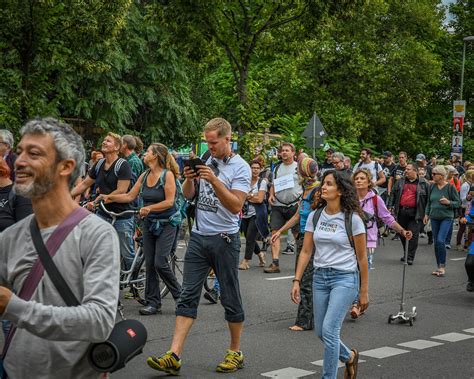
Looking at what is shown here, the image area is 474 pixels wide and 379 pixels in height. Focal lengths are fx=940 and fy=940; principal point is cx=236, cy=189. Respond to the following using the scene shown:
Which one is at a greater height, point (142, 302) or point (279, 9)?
point (279, 9)

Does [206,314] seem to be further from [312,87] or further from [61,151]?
[312,87]

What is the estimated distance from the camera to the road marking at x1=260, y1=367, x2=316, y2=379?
7430 mm

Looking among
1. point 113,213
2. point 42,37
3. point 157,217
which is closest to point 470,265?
point 157,217

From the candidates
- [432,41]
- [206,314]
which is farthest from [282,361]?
[432,41]

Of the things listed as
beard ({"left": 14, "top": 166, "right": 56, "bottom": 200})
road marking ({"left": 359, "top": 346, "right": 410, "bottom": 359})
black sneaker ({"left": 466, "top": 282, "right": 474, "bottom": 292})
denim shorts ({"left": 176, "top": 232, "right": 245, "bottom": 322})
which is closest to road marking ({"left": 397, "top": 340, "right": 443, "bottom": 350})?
road marking ({"left": 359, "top": 346, "right": 410, "bottom": 359})

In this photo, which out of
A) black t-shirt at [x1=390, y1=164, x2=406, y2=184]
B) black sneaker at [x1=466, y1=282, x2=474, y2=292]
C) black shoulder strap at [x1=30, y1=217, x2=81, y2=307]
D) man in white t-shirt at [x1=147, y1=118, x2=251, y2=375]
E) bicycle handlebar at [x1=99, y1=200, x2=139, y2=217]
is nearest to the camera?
black shoulder strap at [x1=30, y1=217, x2=81, y2=307]

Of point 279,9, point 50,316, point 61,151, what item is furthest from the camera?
point 279,9

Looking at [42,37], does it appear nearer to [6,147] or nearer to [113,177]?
[113,177]

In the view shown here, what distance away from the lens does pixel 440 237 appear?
49.5ft

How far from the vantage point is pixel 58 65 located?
1925 cm

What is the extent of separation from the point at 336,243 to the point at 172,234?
3.44 metres

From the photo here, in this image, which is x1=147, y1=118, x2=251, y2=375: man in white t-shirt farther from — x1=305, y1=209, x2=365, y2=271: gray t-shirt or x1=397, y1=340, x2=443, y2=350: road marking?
x1=397, y1=340, x2=443, y2=350: road marking

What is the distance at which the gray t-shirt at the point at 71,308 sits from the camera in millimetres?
3043

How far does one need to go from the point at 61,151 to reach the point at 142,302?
24.9ft
